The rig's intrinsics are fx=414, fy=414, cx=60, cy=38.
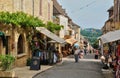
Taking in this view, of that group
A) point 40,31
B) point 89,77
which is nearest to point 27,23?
point 40,31

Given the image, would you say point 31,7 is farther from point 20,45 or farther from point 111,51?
point 111,51

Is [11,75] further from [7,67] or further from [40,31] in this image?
[40,31]

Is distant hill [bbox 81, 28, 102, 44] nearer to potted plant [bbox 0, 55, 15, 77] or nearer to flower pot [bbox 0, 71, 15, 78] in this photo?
potted plant [bbox 0, 55, 15, 77]

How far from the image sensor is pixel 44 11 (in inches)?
1769

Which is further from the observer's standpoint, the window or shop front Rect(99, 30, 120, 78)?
the window

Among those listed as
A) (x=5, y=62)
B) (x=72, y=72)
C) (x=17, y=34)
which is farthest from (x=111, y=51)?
(x=5, y=62)

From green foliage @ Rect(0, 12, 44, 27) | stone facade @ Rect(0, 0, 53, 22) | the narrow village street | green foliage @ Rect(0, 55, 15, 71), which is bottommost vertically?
the narrow village street

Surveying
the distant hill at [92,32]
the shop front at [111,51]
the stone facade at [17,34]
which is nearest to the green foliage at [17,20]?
the stone facade at [17,34]

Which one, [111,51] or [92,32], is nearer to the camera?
[111,51]

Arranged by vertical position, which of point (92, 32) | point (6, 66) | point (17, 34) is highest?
point (92, 32)

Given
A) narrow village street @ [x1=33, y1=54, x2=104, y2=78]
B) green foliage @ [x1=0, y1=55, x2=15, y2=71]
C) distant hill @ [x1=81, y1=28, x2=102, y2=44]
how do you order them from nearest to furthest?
green foliage @ [x1=0, y1=55, x2=15, y2=71] < narrow village street @ [x1=33, y1=54, x2=104, y2=78] < distant hill @ [x1=81, y1=28, x2=102, y2=44]

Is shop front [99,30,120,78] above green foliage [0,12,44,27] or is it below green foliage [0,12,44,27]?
below

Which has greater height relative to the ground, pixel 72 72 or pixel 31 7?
pixel 31 7

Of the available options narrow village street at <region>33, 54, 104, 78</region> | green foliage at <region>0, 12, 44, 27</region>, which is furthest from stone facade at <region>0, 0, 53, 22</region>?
narrow village street at <region>33, 54, 104, 78</region>
